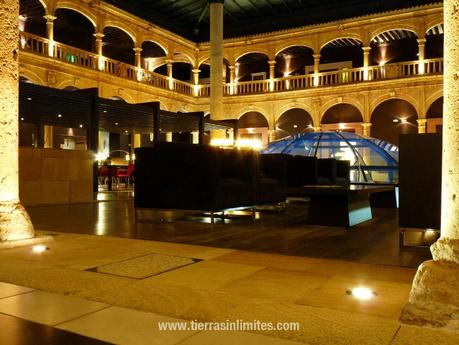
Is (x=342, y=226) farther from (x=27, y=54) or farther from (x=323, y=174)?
(x=27, y=54)

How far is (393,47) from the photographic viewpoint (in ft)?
65.9

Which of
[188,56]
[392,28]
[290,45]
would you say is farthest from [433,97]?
[188,56]

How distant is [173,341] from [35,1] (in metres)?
17.6

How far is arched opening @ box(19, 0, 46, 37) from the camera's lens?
54.5 feet

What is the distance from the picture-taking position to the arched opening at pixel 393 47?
64.1 ft

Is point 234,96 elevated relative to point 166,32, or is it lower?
lower

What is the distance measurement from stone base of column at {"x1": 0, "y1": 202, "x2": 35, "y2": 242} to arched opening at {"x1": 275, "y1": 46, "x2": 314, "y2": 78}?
64.0ft

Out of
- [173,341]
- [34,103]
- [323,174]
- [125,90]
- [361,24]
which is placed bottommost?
[173,341]

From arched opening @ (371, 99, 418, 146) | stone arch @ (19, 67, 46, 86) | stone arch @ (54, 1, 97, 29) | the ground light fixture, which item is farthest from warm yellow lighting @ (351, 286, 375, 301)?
arched opening @ (371, 99, 418, 146)

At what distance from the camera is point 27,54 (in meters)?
14.4

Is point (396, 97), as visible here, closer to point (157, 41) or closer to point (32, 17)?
point (157, 41)

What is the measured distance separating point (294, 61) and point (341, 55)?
91.9 inches

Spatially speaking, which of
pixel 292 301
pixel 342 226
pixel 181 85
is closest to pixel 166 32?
pixel 181 85

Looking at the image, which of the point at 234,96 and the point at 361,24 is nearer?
the point at 361,24
